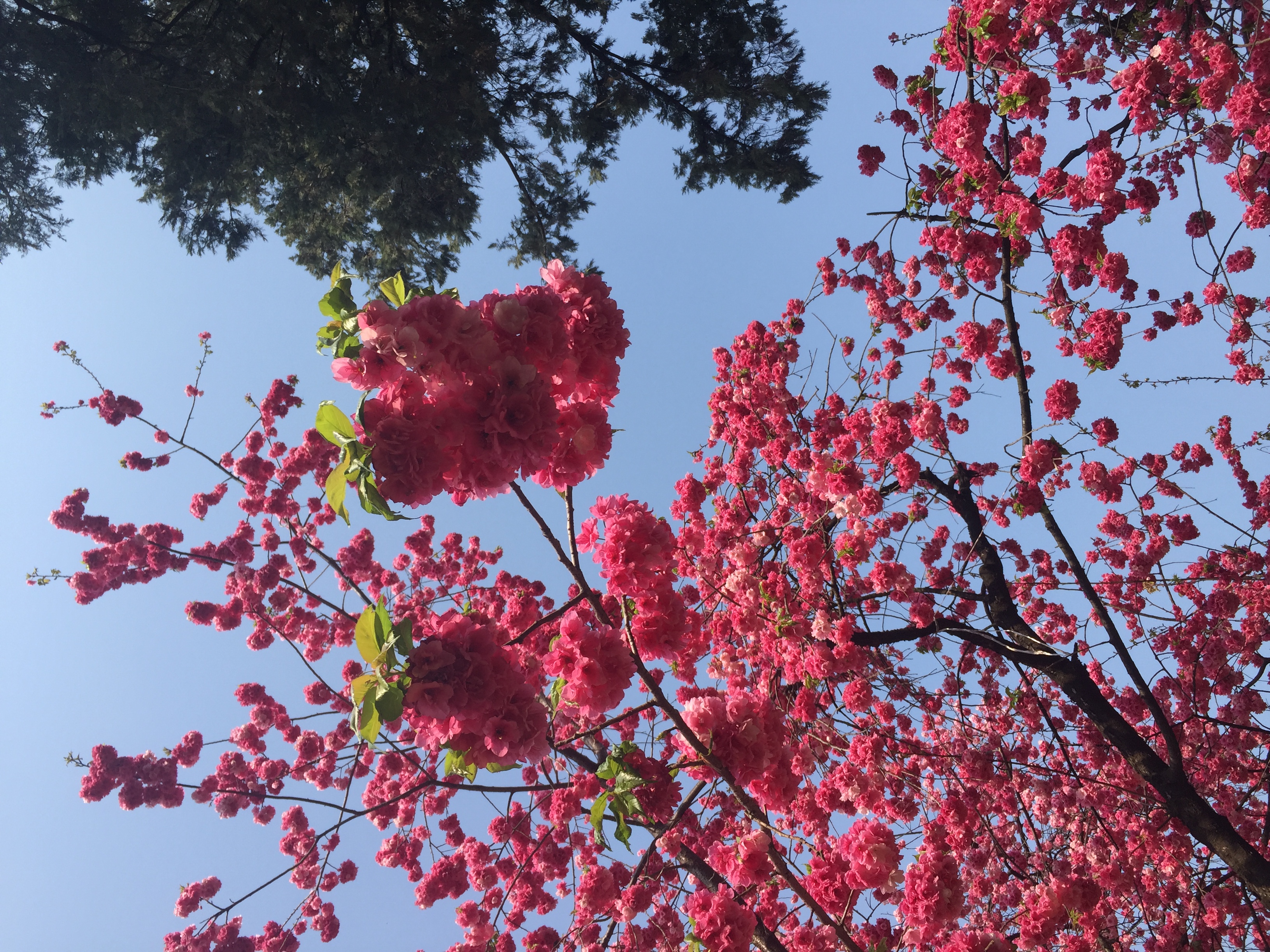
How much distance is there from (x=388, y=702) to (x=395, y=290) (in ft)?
4.05

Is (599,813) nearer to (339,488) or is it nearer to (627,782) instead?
(627,782)

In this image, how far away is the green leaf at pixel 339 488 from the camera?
1.75 m

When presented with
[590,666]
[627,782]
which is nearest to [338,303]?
[590,666]

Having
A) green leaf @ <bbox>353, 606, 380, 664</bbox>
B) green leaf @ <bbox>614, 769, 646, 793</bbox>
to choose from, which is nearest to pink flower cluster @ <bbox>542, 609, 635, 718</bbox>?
green leaf @ <bbox>614, 769, 646, 793</bbox>

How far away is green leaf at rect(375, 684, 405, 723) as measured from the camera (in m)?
1.60

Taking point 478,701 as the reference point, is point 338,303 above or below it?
above

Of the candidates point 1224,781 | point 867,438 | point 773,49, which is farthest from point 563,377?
point 1224,781

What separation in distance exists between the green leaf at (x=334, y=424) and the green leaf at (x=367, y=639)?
48cm

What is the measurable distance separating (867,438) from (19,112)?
6.90 meters

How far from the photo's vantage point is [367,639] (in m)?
1.66

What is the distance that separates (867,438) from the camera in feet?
15.7

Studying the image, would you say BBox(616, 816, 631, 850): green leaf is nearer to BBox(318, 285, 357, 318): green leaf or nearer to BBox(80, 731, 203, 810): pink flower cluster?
BBox(318, 285, 357, 318): green leaf

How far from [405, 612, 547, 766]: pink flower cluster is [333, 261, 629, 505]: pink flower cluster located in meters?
0.43

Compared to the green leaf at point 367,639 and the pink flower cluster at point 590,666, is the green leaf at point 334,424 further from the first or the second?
the pink flower cluster at point 590,666
